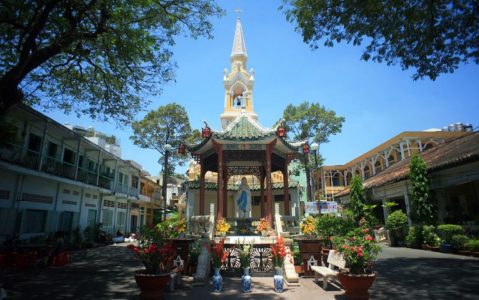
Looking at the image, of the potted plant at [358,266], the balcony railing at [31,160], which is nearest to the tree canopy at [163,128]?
the balcony railing at [31,160]

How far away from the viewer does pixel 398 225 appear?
19.5 m

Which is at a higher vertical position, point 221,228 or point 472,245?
point 221,228

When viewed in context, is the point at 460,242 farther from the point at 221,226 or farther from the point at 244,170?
the point at 221,226

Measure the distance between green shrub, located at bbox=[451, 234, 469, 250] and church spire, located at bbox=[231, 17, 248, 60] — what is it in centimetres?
2638

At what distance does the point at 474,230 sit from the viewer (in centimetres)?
1483

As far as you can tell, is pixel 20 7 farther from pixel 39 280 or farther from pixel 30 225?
pixel 30 225

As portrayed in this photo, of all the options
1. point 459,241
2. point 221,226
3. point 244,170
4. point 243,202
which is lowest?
point 459,241

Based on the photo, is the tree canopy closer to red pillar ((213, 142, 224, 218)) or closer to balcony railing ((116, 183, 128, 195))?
balcony railing ((116, 183, 128, 195))

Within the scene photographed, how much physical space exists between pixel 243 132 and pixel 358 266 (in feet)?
29.9

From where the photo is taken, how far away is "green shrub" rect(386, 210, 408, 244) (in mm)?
19344

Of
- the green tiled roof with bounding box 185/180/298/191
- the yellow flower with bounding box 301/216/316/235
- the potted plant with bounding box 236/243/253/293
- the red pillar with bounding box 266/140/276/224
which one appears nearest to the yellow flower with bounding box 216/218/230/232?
the red pillar with bounding box 266/140/276/224

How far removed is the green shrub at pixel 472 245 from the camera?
13148 mm

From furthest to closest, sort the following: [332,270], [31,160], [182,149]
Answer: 1. [31,160]
2. [182,149]
3. [332,270]

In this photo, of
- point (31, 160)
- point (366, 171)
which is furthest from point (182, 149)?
point (366, 171)
